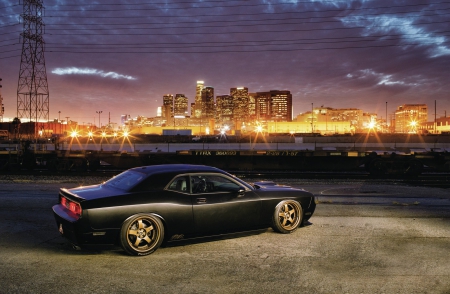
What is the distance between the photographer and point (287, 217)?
7113mm

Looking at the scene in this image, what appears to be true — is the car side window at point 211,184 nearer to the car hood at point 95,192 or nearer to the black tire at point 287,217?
the black tire at point 287,217

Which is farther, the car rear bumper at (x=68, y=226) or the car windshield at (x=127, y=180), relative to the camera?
the car windshield at (x=127, y=180)

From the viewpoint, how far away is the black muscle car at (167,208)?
5.64m

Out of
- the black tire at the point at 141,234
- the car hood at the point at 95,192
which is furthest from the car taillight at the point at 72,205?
the black tire at the point at 141,234

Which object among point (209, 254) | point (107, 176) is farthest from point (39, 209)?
point (107, 176)

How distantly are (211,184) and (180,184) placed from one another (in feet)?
1.94

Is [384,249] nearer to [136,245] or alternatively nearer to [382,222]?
[382,222]

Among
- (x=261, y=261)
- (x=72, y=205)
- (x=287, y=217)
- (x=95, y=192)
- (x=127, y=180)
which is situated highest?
(x=127, y=180)

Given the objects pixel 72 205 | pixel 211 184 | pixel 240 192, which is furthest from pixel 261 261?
pixel 72 205

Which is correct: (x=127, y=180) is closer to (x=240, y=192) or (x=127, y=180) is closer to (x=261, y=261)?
(x=240, y=192)

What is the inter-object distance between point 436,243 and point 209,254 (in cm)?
400

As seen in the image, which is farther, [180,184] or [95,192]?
[180,184]

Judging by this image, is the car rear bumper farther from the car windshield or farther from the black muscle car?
the car windshield

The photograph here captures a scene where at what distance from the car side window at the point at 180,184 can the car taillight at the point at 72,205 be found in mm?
1401
